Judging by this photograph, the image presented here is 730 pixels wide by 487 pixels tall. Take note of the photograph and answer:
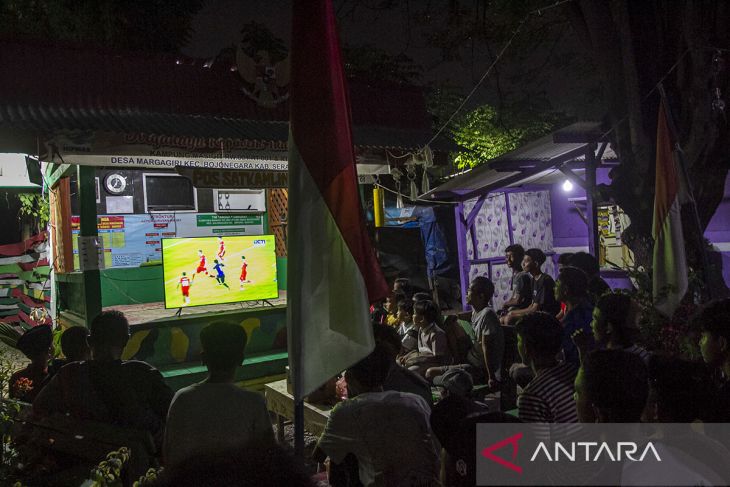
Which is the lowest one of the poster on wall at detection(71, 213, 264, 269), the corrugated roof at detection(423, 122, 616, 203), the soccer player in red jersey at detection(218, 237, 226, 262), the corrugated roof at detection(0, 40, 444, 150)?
the soccer player in red jersey at detection(218, 237, 226, 262)

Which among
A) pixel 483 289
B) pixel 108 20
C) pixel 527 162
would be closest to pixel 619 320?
pixel 483 289

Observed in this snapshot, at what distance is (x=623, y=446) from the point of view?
7.83 feet

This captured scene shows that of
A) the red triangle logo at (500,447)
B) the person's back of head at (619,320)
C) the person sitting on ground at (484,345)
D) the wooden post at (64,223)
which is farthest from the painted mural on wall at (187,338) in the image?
the red triangle logo at (500,447)

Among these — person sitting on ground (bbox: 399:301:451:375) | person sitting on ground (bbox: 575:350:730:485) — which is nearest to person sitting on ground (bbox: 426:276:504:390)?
person sitting on ground (bbox: 399:301:451:375)

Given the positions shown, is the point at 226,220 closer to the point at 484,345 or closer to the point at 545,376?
the point at 484,345

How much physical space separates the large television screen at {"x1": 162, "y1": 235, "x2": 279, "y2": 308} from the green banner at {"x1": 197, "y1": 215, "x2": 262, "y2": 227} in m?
4.72

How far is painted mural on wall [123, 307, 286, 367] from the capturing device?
8094 millimetres

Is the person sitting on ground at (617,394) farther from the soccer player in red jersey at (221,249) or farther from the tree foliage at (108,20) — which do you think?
the tree foliage at (108,20)

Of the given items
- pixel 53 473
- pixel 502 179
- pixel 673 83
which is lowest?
pixel 53 473

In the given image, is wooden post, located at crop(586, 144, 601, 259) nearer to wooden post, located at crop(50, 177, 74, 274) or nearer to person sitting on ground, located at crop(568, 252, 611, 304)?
person sitting on ground, located at crop(568, 252, 611, 304)

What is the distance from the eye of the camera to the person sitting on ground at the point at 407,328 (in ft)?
21.5

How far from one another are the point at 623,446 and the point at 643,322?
347 cm

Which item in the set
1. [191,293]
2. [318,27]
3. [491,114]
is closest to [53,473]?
[318,27]

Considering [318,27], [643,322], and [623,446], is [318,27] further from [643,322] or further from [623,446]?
[643,322]
